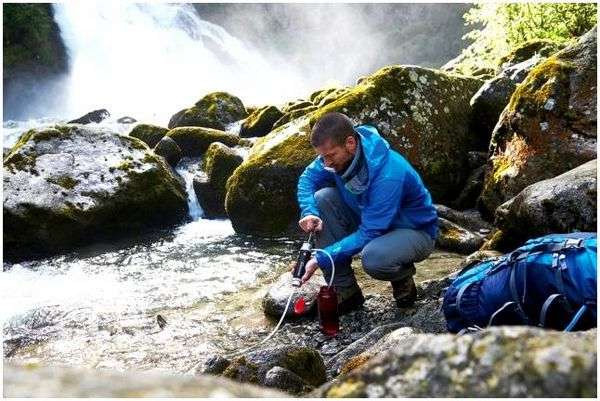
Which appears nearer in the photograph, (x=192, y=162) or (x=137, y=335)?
(x=137, y=335)

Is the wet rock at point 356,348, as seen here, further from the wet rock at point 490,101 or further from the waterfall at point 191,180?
the waterfall at point 191,180

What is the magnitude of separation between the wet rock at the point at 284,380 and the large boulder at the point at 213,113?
14.0 metres

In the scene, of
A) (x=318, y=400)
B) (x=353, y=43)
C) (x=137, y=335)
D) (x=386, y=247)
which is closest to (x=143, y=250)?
(x=137, y=335)

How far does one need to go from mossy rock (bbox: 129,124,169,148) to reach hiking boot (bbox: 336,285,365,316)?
11.4 meters

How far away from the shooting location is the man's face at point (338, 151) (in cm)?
447

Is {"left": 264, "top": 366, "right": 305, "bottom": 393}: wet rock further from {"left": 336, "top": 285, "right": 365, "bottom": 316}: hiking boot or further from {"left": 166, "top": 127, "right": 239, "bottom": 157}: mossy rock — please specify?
{"left": 166, "top": 127, "right": 239, "bottom": 157}: mossy rock

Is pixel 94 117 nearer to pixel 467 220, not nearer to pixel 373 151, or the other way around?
pixel 467 220

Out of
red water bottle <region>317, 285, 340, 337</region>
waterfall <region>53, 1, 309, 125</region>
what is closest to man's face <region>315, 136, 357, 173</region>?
red water bottle <region>317, 285, 340, 337</region>

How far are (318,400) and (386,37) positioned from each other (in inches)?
2752

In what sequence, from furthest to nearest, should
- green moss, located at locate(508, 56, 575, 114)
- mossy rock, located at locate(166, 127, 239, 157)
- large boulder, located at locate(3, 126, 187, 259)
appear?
mossy rock, located at locate(166, 127, 239, 157)
large boulder, located at locate(3, 126, 187, 259)
green moss, located at locate(508, 56, 575, 114)

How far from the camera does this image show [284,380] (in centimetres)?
353

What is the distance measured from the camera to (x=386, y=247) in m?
4.67

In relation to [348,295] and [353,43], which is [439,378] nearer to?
[348,295]

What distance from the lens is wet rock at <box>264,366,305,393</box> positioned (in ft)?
11.5
